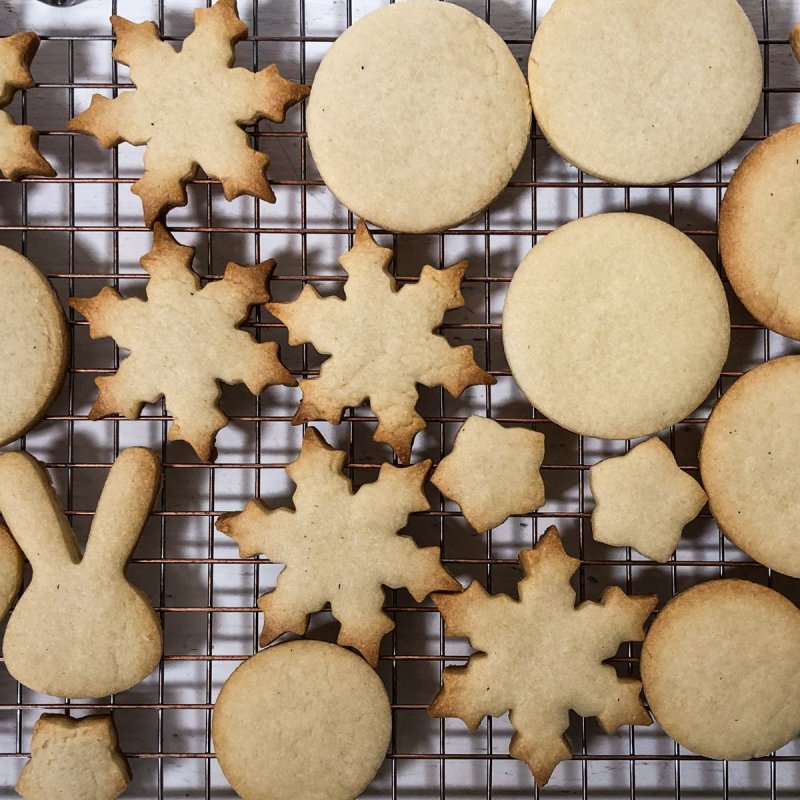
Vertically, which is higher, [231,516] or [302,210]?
[302,210]

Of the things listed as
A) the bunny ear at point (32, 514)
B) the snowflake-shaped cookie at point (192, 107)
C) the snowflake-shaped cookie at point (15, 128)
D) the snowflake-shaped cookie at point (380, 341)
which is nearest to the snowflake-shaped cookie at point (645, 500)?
the snowflake-shaped cookie at point (380, 341)

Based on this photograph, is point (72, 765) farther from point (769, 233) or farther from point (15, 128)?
point (769, 233)

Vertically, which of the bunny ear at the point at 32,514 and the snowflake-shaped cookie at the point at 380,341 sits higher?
the snowflake-shaped cookie at the point at 380,341

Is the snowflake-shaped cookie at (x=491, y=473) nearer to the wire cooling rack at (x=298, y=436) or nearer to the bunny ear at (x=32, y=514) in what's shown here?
the wire cooling rack at (x=298, y=436)

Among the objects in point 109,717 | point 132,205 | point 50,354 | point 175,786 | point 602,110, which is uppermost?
point 602,110

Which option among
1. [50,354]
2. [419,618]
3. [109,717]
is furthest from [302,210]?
[109,717]

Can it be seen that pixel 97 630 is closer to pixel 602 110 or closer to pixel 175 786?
pixel 175 786

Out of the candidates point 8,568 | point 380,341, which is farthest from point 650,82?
point 8,568
